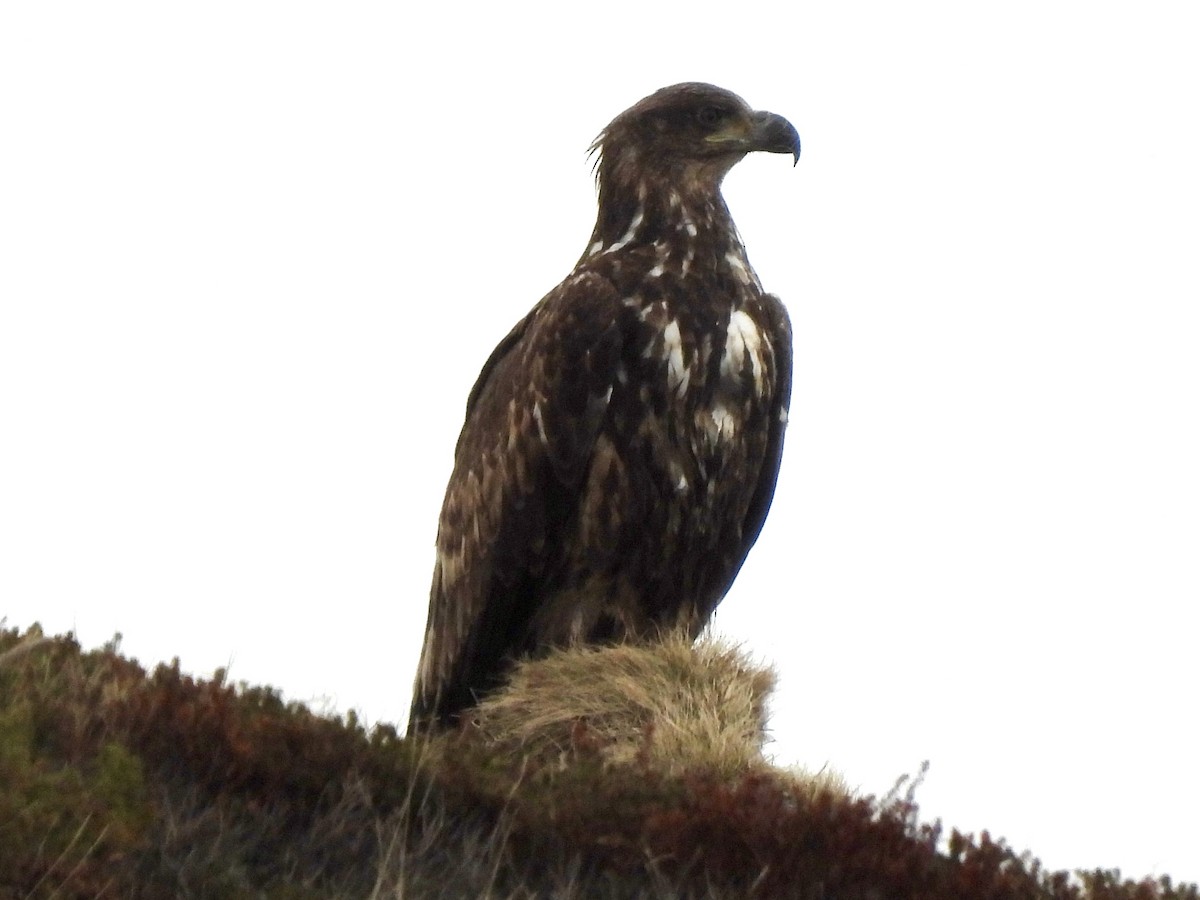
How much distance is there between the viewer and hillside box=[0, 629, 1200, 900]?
3.68 metres

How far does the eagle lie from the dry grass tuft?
54cm

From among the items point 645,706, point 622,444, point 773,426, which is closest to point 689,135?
point 773,426

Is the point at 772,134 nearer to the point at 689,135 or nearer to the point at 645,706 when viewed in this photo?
the point at 689,135

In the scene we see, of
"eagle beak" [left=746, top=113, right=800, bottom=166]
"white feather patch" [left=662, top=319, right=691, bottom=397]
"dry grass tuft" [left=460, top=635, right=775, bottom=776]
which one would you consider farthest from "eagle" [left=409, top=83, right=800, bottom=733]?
"dry grass tuft" [left=460, top=635, right=775, bottom=776]

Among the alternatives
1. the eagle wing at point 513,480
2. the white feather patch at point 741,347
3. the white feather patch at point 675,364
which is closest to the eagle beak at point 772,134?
the white feather patch at point 741,347

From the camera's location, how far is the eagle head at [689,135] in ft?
24.7

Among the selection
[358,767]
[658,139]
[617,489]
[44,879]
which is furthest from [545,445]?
[44,879]

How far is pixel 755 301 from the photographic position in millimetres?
7027

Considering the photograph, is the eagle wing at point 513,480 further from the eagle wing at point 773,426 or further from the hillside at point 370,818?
the hillside at point 370,818

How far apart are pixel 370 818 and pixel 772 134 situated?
423 centimetres

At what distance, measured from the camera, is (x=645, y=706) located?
19.1 ft

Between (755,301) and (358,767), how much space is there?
3.20m

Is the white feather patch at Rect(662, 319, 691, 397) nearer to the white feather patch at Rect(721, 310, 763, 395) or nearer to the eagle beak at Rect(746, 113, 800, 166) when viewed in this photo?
the white feather patch at Rect(721, 310, 763, 395)

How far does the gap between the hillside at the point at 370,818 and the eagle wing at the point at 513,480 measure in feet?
6.25
